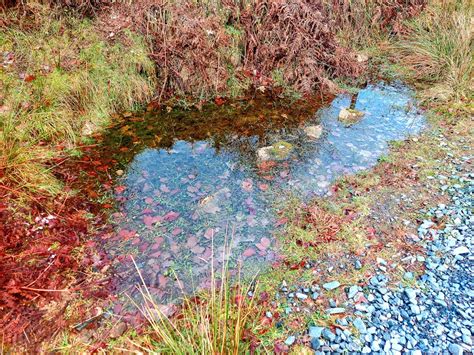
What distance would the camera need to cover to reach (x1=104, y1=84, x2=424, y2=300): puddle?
9.20 ft

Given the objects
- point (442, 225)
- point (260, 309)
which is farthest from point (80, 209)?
point (442, 225)

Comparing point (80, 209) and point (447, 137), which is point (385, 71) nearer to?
point (447, 137)

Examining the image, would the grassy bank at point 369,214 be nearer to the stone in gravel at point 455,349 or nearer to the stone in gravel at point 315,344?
the stone in gravel at point 315,344

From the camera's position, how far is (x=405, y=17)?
6.34 metres

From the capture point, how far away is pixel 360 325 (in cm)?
217

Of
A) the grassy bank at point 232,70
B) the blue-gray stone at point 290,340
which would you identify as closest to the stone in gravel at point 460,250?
the grassy bank at point 232,70

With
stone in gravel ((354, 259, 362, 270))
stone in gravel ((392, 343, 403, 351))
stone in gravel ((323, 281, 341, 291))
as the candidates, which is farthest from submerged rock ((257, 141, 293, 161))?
stone in gravel ((392, 343, 403, 351))

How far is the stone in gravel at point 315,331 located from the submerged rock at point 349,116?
3.10m

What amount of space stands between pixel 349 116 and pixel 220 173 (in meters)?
2.13

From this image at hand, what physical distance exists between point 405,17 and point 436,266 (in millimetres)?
5683

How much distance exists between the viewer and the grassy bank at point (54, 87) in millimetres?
3229

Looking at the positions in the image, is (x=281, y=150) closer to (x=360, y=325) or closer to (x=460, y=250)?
(x=460, y=250)

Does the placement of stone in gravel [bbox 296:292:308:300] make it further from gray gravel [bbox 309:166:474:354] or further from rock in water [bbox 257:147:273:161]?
rock in water [bbox 257:147:273:161]

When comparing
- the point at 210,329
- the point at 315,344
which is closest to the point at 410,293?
the point at 315,344
